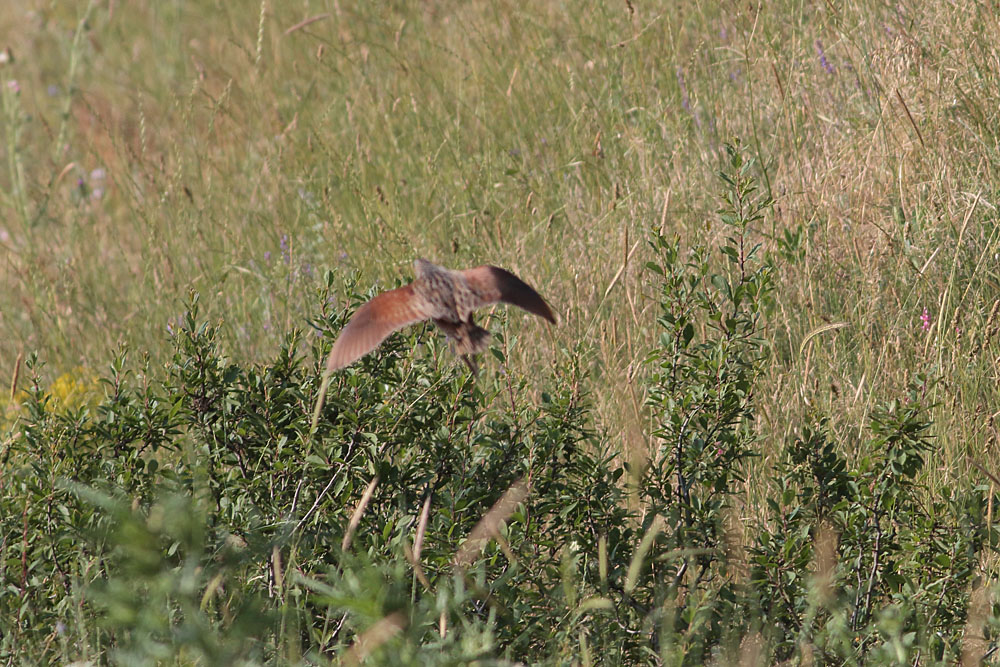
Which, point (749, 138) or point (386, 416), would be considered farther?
point (749, 138)

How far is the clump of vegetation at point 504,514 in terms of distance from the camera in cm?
226

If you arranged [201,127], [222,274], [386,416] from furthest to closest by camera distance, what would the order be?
[201,127]
[222,274]
[386,416]

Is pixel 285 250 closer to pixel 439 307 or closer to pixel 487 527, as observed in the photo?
pixel 439 307

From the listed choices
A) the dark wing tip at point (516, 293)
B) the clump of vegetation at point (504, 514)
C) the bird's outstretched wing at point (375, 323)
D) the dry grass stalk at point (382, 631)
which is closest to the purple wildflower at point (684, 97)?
the clump of vegetation at point (504, 514)

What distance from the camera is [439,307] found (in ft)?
7.25

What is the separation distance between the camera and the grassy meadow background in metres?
3.03

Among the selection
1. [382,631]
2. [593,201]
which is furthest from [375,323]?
[593,201]

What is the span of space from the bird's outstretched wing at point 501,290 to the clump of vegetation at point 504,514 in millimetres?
238

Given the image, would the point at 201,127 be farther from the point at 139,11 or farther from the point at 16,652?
the point at 16,652

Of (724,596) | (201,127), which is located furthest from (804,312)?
(201,127)

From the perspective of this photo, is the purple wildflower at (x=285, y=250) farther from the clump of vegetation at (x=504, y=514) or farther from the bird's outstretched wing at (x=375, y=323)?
the bird's outstretched wing at (x=375, y=323)

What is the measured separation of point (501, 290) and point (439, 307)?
15 centimetres

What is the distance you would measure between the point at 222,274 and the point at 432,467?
6.85ft

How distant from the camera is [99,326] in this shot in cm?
467
